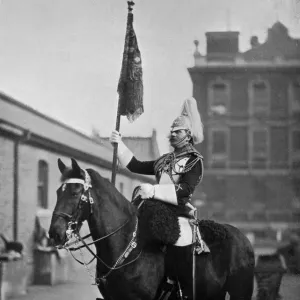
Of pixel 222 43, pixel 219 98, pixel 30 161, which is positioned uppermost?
pixel 222 43

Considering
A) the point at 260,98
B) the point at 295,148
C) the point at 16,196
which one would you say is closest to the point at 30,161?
the point at 16,196

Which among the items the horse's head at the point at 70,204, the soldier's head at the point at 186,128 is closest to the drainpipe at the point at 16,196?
the soldier's head at the point at 186,128

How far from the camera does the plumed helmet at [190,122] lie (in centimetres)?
446

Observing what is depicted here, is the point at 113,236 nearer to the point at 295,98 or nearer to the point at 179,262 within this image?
the point at 179,262

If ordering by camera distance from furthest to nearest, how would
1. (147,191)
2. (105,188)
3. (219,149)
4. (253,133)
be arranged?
1. (253,133)
2. (219,149)
3. (147,191)
4. (105,188)

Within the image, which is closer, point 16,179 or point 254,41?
point 254,41

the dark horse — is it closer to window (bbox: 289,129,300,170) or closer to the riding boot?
the riding boot

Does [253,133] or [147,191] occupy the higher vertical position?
[253,133]

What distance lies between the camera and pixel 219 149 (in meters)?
7.68

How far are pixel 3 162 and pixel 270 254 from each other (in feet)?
11.1

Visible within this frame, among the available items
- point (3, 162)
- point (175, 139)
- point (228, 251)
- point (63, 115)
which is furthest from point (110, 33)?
point (228, 251)

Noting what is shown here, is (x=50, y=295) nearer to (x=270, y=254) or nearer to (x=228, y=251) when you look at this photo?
(x=270, y=254)

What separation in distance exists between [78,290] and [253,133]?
2.98m

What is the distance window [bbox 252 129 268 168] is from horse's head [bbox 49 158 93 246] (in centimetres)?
421
